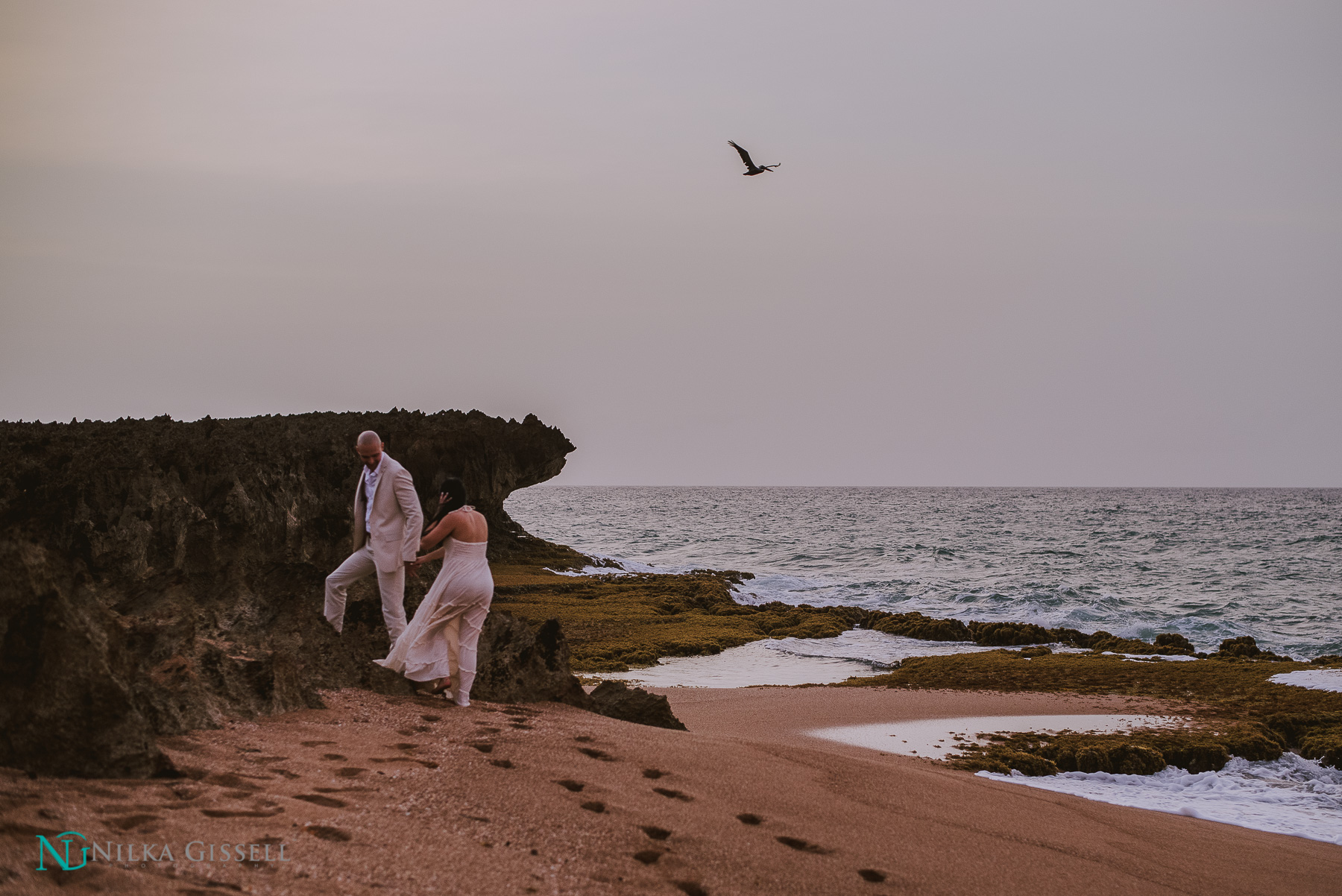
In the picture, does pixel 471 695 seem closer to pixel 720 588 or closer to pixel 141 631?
pixel 141 631

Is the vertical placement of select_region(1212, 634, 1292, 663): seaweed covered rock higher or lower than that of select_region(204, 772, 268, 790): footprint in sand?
lower

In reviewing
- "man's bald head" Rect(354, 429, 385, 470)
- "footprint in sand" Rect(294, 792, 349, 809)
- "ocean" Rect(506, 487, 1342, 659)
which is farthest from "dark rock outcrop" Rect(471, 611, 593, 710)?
"ocean" Rect(506, 487, 1342, 659)

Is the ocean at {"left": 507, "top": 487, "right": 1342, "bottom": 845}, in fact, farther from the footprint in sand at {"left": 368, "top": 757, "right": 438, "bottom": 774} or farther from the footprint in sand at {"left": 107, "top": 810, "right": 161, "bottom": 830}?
the footprint in sand at {"left": 107, "top": 810, "right": 161, "bottom": 830}

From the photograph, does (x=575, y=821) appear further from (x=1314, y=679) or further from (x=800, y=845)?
(x=1314, y=679)

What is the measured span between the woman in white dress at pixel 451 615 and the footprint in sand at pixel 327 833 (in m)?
2.87

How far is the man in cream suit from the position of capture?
7520 mm

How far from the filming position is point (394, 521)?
755 centimetres

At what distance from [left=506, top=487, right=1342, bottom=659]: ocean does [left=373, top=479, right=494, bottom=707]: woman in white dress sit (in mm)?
21617

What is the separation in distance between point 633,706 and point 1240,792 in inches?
235

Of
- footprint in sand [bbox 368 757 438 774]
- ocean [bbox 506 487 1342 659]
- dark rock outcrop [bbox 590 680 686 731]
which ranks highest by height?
footprint in sand [bbox 368 757 438 774]

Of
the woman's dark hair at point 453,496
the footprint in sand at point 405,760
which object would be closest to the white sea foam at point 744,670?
the woman's dark hair at point 453,496

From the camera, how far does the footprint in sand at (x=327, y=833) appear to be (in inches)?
158

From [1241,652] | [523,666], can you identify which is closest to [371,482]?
[523,666]

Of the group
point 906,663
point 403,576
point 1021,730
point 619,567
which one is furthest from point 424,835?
point 619,567
